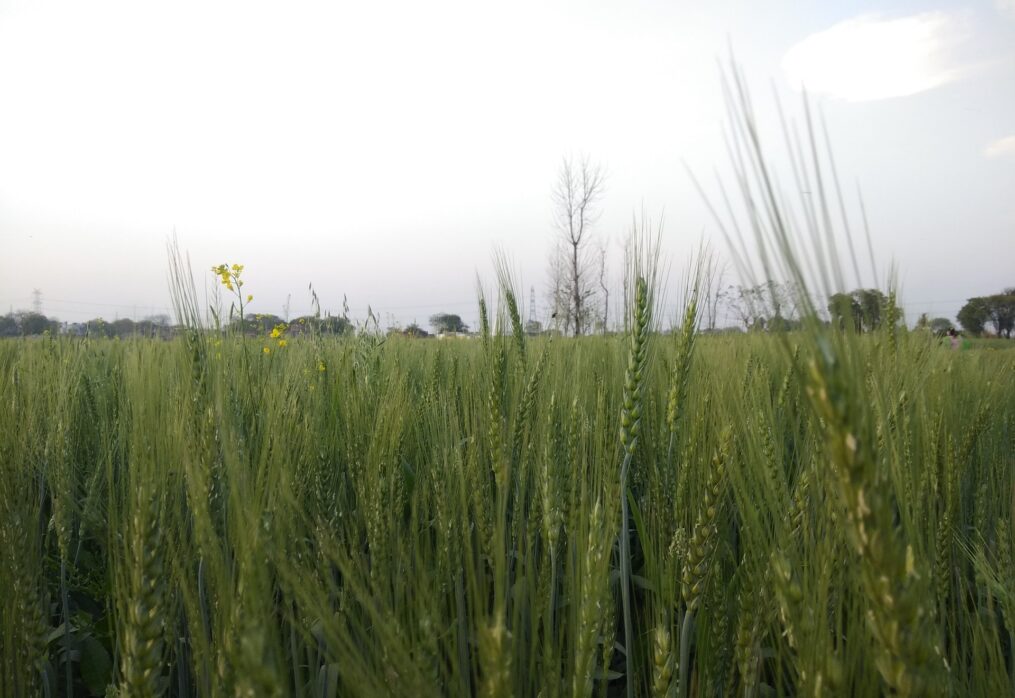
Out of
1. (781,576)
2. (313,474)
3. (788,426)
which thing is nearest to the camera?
(781,576)

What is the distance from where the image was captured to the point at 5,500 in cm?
106

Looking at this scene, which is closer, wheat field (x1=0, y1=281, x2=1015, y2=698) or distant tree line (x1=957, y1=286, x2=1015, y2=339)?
wheat field (x1=0, y1=281, x2=1015, y2=698)

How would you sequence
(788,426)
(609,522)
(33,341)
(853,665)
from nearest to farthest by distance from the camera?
(853,665)
(609,522)
(788,426)
(33,341)

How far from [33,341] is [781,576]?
182 inches

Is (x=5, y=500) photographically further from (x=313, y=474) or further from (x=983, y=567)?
(x=983, y=567)

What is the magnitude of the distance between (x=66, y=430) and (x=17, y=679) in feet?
2.04

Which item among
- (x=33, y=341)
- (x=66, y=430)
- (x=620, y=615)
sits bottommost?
(x=620, y=615)

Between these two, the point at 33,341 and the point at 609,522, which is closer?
the point at 609,522

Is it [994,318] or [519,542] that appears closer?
[519,542]

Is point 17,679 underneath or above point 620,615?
above

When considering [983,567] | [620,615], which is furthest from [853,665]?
[620,615]

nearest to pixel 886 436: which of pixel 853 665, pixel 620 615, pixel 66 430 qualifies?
pixel 853 665

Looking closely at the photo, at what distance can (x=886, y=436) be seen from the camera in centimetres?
81

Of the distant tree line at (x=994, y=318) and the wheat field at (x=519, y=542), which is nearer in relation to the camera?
the wheat field at (x=519, y=542)
